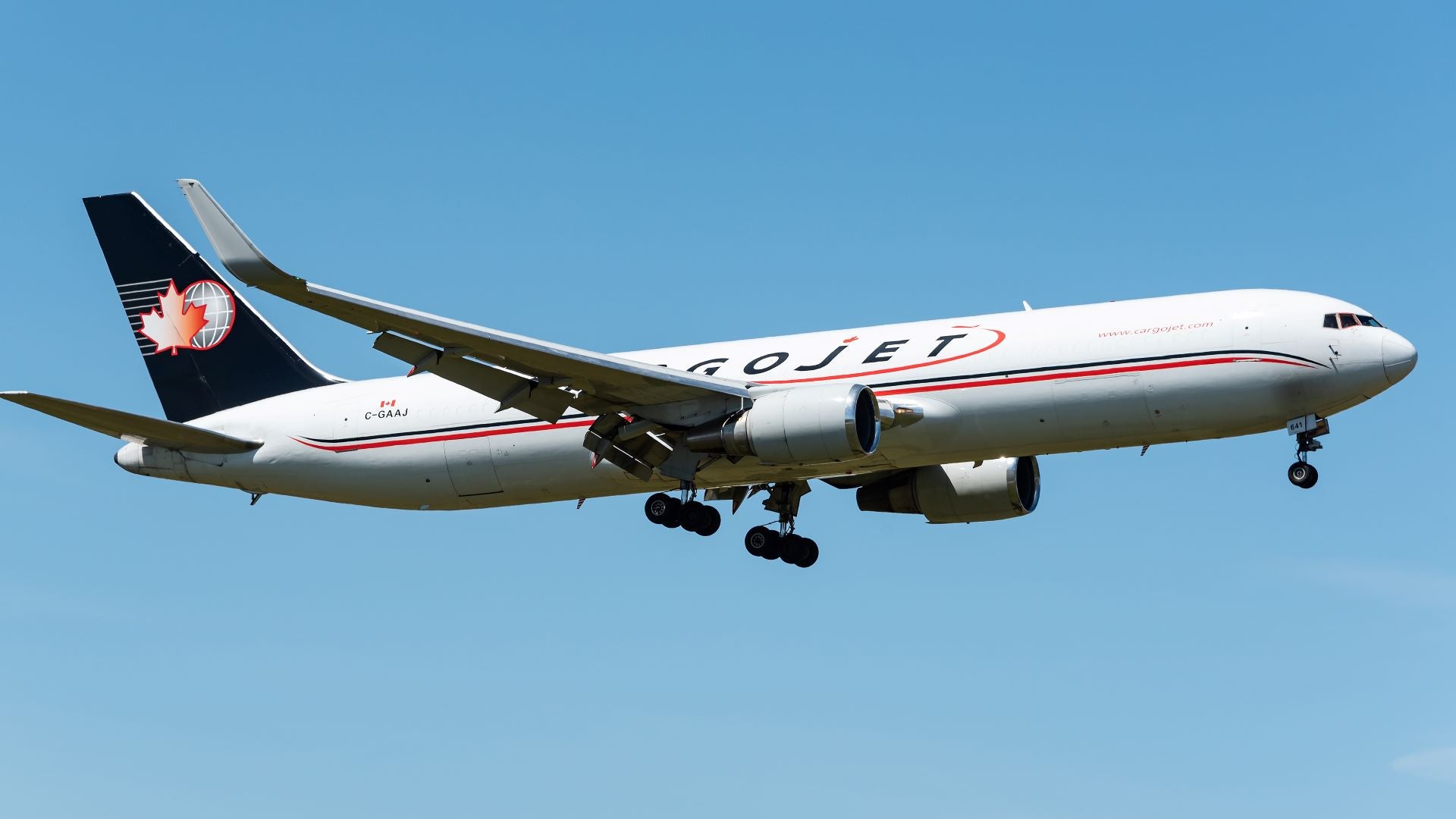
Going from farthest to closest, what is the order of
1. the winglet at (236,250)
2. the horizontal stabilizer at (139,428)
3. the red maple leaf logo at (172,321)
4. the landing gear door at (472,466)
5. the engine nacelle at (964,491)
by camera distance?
1. the red maple leaf logo at (172,321)
2. the engine nacelle at (964,491)
3. the landing gear door at (472,466)
4. the horizontal stabilizer at (139,428)
5. the winglet at (236,250)

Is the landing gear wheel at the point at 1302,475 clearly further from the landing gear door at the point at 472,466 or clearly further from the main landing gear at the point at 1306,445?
the landing gear door at the point at 472,466

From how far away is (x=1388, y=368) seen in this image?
35312 millimetres

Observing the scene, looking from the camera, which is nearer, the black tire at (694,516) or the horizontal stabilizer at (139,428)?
the horizontal stabilizer at (139,428)

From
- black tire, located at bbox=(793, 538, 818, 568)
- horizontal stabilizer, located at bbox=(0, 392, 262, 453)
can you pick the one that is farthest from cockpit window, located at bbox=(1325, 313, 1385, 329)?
horizontal stabilizer, located at bbox=(0, 392, 262, 453)

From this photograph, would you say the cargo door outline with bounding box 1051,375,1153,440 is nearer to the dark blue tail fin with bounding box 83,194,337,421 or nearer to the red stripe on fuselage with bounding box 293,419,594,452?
the red stripe on fuselage with bounding box 293,419,594,452

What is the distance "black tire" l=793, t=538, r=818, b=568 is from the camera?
42969mm

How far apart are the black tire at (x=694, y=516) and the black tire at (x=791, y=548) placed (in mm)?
3548

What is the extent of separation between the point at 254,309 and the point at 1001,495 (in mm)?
18809

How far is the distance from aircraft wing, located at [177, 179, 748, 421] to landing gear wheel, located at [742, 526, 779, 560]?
5.89 m

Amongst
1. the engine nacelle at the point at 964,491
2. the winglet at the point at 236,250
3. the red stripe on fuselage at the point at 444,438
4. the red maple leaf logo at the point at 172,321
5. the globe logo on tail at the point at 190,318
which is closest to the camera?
the winglet at the point at 236,250

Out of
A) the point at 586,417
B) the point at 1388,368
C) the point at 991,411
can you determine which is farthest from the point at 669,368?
the point at 1388,368

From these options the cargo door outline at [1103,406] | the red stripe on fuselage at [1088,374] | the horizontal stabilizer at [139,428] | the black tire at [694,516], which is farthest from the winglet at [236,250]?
the cargo door outline at [1103,406]

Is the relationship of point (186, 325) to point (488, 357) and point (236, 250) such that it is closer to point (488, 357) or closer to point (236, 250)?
point (488, 357)

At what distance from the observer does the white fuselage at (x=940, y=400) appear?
3544cm
